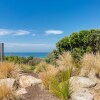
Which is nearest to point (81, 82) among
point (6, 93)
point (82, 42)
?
point (6, 93)

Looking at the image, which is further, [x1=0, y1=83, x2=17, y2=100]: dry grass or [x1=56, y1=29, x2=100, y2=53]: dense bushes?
[x1=56, y1=29, x2=100, y2=53]: dense bushes

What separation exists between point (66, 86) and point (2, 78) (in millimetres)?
3139

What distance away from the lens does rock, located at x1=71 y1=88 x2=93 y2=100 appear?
24.5 feet

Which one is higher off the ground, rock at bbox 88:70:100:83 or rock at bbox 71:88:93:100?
rock at bbox 88:70:100:83

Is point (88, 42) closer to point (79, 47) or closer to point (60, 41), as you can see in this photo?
point (79, 47)

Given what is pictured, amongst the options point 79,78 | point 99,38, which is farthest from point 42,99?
point 99,38

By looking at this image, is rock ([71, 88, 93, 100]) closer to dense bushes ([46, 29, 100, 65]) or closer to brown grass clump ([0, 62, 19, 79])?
brown grass clump ([0, 62, 19, 79])

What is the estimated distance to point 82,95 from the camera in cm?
757

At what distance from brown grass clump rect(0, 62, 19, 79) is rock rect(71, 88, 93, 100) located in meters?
3.18

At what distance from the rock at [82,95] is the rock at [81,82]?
321mm

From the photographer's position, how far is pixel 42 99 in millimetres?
7953

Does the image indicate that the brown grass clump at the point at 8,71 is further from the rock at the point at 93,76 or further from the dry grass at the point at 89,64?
the rock at the point at 93,76

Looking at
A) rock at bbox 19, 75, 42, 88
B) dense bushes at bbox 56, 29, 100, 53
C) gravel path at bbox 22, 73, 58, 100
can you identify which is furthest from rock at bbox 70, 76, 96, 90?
dense bushes at bbox 56, 29, 100, 53

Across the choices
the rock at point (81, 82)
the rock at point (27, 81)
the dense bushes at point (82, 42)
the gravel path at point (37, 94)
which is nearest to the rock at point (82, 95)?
the rock at point (81, 82)
